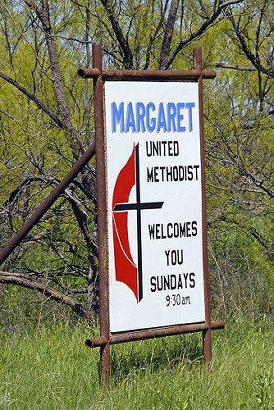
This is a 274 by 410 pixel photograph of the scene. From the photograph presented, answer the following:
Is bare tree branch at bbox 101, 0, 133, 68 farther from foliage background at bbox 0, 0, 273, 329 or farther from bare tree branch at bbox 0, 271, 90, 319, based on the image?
bare tree branch at bbox 0, 271, 90, 319

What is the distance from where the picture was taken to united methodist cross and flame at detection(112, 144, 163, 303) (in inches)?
229

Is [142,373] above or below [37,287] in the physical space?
below

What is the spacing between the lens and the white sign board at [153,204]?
5832 millimetres

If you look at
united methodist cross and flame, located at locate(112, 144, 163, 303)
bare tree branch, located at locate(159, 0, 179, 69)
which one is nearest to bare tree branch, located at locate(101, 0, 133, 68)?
bare tree branch, located at locate(159, 0, 179, 69)

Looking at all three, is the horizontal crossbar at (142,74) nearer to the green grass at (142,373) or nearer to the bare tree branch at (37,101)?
the green grass at (142,373)

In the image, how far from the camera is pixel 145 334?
5.86 metres

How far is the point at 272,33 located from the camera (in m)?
12.1

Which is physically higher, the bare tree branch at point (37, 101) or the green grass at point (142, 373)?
the bare tree branch at point (37, 101)

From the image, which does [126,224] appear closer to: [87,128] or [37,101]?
[87,128]

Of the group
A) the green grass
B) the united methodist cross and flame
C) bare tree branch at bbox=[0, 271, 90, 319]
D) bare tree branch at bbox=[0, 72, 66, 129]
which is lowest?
the green grass

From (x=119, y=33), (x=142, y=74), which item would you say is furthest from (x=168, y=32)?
(x=142, y=74)

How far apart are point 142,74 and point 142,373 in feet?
5.71

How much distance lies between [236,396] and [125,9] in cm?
615

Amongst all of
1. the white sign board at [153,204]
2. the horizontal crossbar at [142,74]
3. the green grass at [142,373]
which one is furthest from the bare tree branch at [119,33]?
the white sign board at [153,204]
